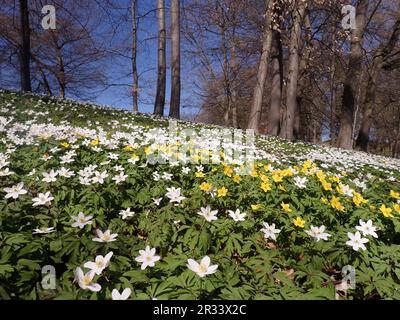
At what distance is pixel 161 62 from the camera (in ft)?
49.6

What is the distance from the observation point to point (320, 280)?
2.24 meters

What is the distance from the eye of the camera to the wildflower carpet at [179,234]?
77.2 inches

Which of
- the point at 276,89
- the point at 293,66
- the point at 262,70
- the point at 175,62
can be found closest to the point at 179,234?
the point at 262,70

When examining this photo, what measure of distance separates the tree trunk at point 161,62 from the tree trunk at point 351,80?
8.30 metres

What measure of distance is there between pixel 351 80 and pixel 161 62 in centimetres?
878

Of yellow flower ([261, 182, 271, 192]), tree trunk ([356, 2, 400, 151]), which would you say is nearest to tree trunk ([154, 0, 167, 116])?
tree trunk ([356, 2, 400, 151])

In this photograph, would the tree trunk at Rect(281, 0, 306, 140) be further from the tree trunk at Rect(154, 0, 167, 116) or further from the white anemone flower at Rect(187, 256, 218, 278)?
the white anemone flower at Rect(187, 256, 218, 278)

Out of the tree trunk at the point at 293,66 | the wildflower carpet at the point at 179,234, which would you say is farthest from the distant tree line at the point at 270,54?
the wildflower carpet at the point at 179,234

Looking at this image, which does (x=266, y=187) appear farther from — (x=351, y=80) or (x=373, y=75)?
(x=373, y=75)

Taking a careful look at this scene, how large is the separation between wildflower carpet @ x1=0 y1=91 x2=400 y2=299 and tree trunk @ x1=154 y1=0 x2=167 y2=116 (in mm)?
10605

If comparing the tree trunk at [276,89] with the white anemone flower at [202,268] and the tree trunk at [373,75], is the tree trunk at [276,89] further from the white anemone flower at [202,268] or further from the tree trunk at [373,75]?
the white anemone flower at [202,268]

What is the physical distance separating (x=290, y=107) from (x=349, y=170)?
289 inches

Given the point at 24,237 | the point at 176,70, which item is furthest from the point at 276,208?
the point at 176,70
